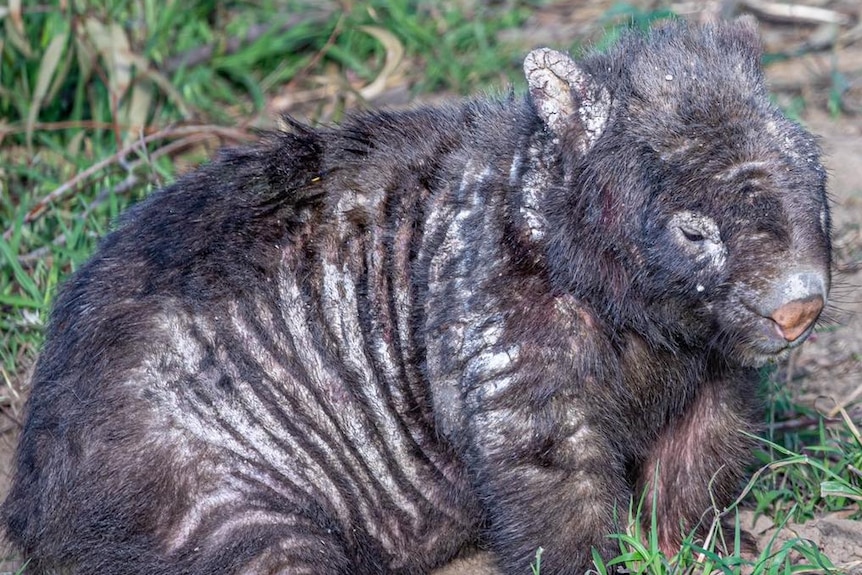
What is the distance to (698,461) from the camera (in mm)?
5414

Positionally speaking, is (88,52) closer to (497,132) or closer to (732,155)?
(497,132)

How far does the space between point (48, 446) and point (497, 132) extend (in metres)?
2.16

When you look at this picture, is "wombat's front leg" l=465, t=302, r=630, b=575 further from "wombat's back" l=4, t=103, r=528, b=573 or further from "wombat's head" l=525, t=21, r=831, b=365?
"wombat's back" l=4, t=103, r=528, b=573

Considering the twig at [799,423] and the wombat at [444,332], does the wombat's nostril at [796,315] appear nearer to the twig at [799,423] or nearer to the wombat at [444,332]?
the wombat at [444,332]

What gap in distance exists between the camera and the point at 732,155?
444cm

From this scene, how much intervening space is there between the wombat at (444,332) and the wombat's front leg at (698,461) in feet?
0.04

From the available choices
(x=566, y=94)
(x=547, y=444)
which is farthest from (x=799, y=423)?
(x=566, y=94)

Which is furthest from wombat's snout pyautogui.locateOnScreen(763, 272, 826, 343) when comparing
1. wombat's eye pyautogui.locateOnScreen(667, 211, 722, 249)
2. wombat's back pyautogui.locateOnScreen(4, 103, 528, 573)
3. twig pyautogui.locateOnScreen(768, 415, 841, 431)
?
twig pyautogui.locateOnScreen(768, 415, 841, 431)

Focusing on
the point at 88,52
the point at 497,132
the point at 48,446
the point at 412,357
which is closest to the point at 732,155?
the point at 497,132

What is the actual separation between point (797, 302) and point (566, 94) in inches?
44.7

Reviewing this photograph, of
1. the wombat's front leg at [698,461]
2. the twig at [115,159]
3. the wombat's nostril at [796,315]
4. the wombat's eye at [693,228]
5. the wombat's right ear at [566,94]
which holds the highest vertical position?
the wombat's right ear at [566,94]

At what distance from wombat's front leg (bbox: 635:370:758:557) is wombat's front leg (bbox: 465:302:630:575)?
500 millimetres

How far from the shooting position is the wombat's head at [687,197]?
14.3 feet

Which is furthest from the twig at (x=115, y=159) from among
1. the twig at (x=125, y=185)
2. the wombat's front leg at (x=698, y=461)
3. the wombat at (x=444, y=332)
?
the wombat's front leg at (x=698, y=461)
